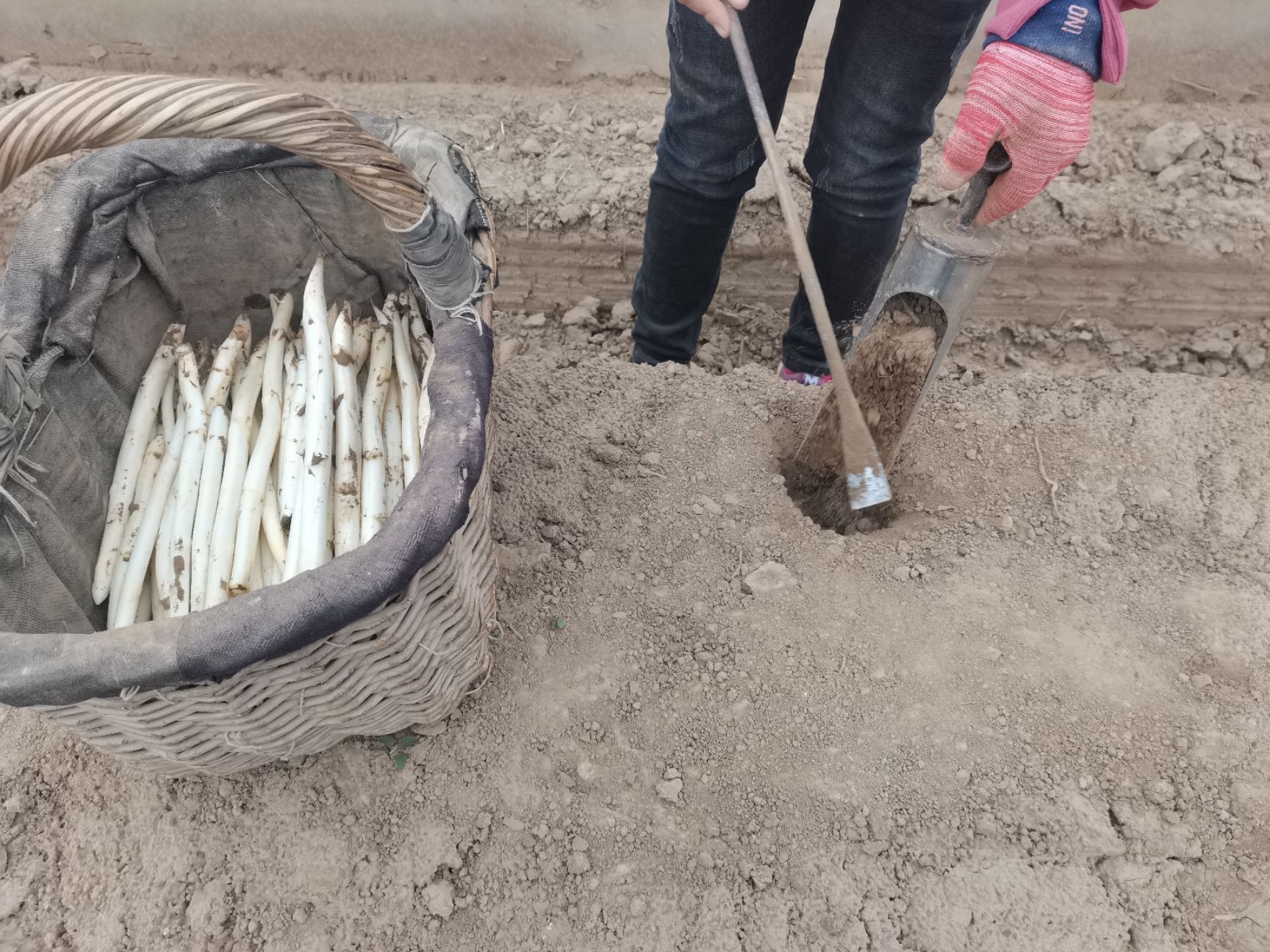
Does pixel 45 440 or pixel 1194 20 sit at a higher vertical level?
pixel 1194 20

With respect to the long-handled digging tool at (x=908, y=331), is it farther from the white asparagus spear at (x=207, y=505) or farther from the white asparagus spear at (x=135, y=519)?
the white asparagus spear at (x=135, y=519)

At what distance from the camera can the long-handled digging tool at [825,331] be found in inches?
46.9

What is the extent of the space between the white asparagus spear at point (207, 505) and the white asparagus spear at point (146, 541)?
0.06m

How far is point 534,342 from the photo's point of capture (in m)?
2.43

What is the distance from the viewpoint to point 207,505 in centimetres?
142

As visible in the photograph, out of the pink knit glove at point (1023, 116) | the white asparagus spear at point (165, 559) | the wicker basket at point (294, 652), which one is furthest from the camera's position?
the white asparagus spear at point (165, 559)

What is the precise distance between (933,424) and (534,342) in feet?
3.83

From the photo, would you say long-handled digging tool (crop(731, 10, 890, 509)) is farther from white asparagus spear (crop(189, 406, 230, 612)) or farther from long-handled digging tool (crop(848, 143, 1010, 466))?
white asparagus spear (crop(189, 406, 230, 612))

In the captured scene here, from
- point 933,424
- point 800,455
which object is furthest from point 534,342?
point 933,424

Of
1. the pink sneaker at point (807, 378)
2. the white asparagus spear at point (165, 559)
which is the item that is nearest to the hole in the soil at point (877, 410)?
the pink sneaker at point (807, 378)

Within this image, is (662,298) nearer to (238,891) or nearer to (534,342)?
(534,342)

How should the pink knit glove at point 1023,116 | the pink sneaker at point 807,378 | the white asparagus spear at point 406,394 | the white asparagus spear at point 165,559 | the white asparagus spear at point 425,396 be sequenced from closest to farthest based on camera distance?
the white asparagus spear at point 425,396 < the pink knit glove at point 1023,116 < the white asparagus spear at point 165,559 < the white asparagus spear at point 406,394 < the pink sneaker at point 807,378

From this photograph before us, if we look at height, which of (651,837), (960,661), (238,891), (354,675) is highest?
(354,675)

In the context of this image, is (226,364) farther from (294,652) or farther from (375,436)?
(294,652)
